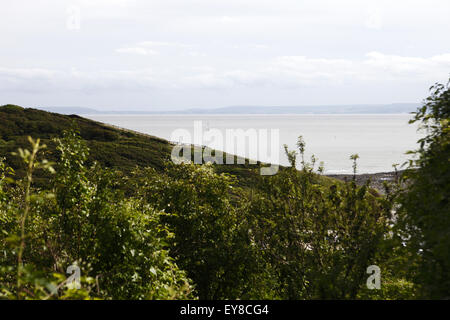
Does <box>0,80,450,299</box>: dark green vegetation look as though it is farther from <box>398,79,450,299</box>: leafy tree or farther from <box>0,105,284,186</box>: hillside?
<box>0,105,284,186</box>: hillside

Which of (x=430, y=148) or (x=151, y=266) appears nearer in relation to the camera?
(x=430, y=148)

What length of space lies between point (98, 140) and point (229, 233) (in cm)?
9137

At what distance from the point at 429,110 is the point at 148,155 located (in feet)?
279

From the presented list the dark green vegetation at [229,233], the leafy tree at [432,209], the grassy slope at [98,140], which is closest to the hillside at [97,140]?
the grassy slope at [98,140]

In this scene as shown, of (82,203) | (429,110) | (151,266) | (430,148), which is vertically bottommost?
(151,266)

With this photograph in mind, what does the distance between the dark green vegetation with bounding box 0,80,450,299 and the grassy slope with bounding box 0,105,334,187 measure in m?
61.8

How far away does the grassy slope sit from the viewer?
82500 mm

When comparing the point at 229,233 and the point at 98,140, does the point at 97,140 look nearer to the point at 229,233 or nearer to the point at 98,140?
the point at 98,140

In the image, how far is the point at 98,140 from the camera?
3915 inches

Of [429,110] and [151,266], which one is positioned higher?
[429,110]

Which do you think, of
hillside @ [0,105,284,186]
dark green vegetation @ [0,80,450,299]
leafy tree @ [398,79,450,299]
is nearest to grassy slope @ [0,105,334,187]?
hillside @ [0,105,284,186]

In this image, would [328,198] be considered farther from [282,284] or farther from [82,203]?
[82,203]
